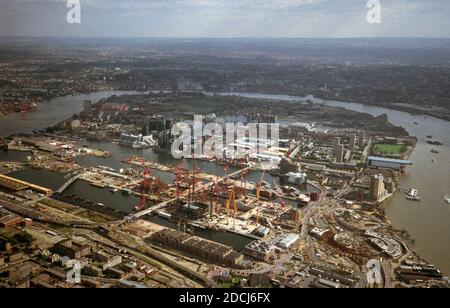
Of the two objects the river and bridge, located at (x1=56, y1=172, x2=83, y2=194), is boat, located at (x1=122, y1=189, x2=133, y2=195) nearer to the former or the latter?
bridge, located at (x1=56, y1=172, x2=83, y2=194)

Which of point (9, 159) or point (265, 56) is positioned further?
point (265, 56)

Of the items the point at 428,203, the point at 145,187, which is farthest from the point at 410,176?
the point at 145,187

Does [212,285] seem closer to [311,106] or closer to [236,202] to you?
[236,202]

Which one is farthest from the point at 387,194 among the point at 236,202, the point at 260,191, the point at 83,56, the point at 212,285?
the point at 83,56

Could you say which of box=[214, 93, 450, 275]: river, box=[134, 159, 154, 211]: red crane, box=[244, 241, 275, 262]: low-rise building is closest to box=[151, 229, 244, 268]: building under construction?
box=[244, 241, 275, 262]: low-rise building

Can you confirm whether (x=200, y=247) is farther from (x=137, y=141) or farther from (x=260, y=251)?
(x=137, y=141)
